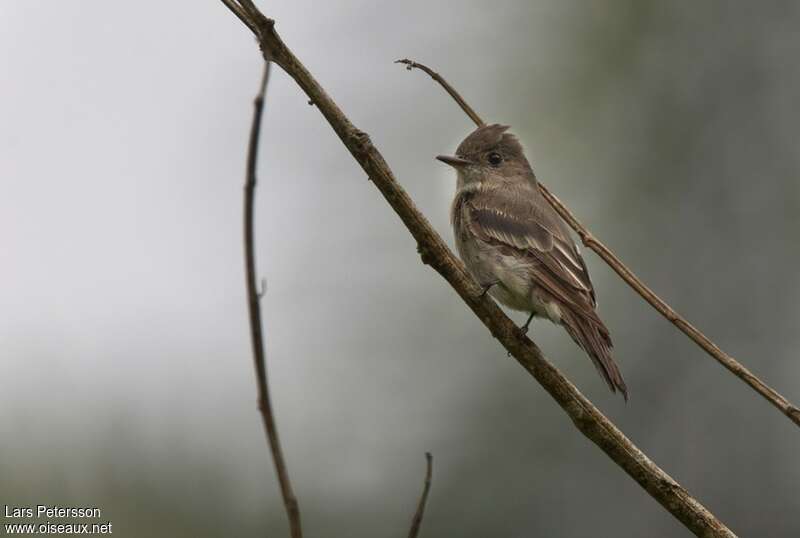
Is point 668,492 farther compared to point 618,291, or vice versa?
point 618,291

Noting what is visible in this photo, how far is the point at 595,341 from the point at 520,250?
0.91 meters

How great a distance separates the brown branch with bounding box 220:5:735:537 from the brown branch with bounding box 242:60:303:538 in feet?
3.36

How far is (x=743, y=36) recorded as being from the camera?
12406 millimetres

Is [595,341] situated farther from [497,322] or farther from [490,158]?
[490,158]

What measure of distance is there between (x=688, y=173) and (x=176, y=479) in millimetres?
6276

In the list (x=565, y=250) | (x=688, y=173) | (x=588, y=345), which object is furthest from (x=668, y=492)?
(x=688, y=173)

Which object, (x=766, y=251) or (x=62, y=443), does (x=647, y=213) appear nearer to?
(x=766, y=251)

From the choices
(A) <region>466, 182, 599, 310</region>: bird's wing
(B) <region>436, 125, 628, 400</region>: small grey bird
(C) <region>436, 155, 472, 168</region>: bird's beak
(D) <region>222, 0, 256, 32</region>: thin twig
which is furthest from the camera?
(C) <region>436, 155, 472, 168</region>: bird's beak

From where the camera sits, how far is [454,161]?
6.78 meters

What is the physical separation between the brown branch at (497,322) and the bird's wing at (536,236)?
4.17ft

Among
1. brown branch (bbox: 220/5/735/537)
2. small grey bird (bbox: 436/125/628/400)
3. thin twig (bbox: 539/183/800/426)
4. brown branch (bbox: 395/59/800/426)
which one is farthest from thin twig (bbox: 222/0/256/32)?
small grey bird (bbox: 436/125/628/400)

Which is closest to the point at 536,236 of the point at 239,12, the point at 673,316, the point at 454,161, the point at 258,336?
the point at 454,161

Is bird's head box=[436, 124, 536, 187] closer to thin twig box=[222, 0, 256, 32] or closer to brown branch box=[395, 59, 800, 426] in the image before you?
Answer: brown branch box=[395, 59, 800, 426]

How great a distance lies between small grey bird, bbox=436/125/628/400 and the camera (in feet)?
17.1
